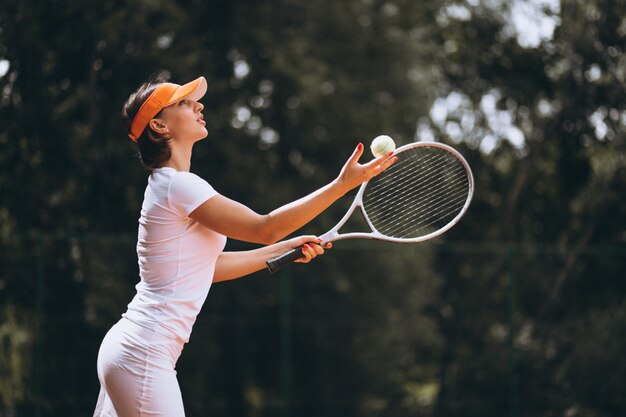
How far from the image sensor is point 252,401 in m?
8.66

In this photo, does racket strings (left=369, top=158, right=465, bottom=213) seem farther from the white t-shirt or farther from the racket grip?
the white t-shirt

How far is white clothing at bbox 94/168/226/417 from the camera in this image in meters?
2.82

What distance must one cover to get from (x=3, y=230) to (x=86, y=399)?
1.55 meters

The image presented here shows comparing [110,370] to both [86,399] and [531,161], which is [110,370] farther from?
[531,161]

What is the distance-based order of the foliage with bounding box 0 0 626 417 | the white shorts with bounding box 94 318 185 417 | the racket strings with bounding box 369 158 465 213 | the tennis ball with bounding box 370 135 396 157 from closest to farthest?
the white shorts with bounding box 94 318 185 417, the tennis ball with bounding box 370 135 396 157, the racket strings with bounding box 369 158 465 213, the foliage with bounding box 0 0 626 417

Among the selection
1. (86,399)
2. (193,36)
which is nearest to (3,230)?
(86,399)

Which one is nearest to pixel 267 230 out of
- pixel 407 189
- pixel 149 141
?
pixel 149 141

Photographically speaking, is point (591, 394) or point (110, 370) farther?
point (591, 394)

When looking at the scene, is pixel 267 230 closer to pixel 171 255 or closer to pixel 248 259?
pixel 171 255

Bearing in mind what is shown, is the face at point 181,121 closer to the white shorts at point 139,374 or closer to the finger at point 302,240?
the finger at point 302,240

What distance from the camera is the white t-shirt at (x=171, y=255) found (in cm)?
288

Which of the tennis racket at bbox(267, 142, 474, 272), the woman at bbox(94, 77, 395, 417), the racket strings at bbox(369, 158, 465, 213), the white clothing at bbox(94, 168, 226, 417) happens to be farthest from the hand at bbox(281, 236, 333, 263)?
the racket strings at bbox(369, 158, 465, 213)

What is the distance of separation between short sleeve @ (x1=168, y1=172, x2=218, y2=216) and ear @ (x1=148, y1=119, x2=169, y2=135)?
21cm

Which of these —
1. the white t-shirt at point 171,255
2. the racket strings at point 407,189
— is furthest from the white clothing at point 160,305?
the racket strings at point 407,189
